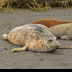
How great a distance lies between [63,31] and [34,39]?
6.30 ft

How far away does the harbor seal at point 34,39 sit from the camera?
4.92 metres

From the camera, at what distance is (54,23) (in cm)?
741

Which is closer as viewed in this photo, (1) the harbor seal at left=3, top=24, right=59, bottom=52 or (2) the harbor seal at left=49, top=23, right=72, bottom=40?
(1) the harbor seal at left=3, top=24, right=59, bottom=52

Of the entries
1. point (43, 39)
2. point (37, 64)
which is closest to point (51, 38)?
point (43, 39)

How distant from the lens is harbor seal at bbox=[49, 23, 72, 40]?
6696 millimetres

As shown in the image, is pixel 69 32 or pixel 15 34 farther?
pixel 69 32

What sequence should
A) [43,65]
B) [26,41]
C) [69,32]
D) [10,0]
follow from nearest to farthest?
[43,65] < [26,41] < [69,32] < [10,0]

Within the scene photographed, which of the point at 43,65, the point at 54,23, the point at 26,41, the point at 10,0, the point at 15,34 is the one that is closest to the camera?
the point at 43,65

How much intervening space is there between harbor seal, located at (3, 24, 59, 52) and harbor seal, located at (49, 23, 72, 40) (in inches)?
56.8

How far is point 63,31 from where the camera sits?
6.86 meters

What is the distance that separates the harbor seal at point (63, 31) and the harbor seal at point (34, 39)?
4.74ft

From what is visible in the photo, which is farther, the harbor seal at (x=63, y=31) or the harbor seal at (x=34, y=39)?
the harbor seal at (x=63, y=31)

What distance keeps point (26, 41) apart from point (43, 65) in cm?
131

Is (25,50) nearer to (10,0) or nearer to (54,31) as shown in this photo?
(54,31)
